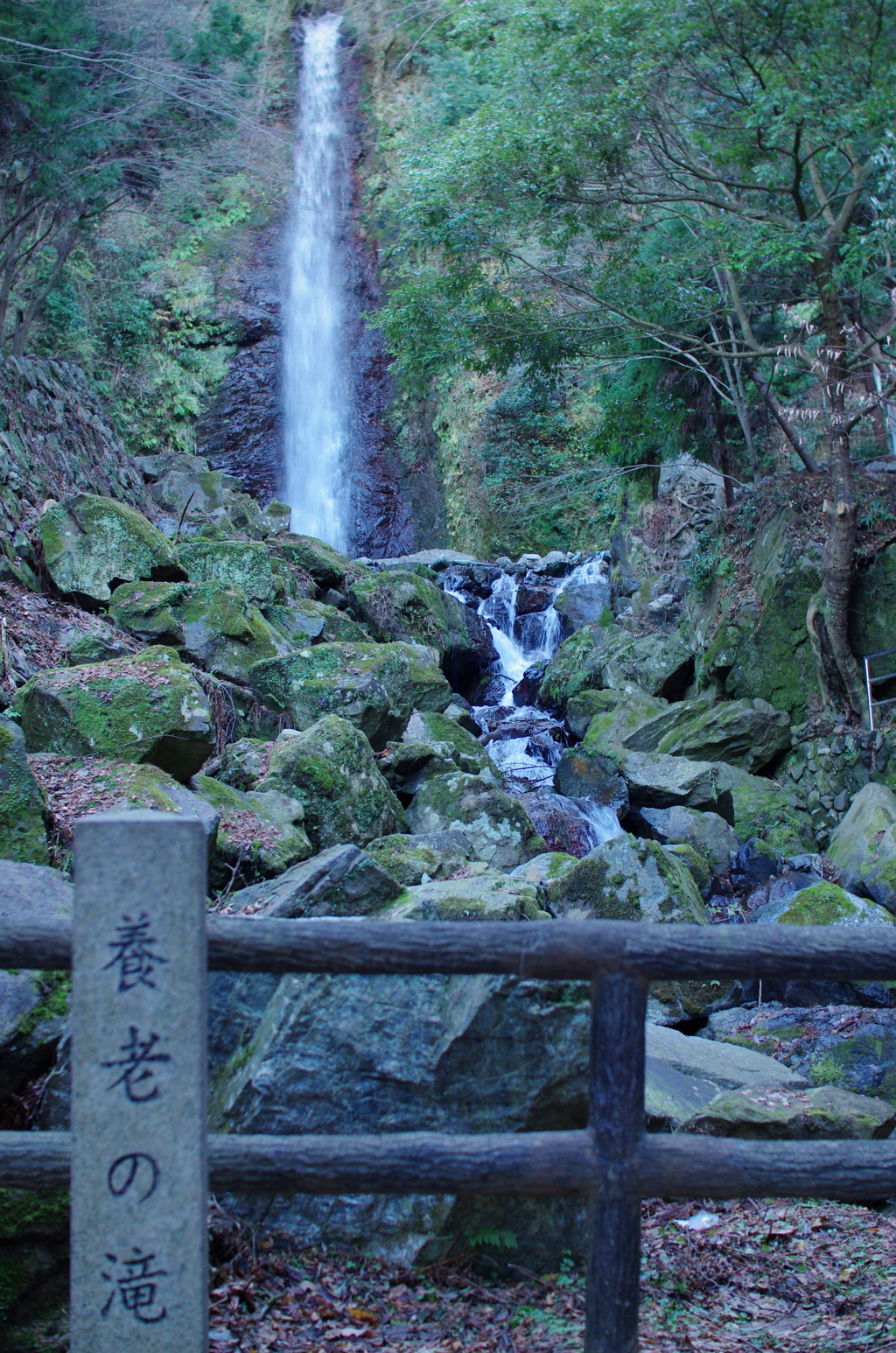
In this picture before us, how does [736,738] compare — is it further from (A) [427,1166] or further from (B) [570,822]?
(A) [427,1166]

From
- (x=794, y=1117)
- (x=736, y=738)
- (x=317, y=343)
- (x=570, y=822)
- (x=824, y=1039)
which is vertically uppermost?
(x=317, y=343)

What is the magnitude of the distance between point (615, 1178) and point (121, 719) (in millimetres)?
4254

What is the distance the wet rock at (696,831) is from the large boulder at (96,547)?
223 inches

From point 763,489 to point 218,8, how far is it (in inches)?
422

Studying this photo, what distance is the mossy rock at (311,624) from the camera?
10.2 meters

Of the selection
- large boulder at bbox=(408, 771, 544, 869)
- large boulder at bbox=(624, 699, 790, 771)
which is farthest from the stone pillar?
large boulder at bbox=(624, 699, 790, 771)

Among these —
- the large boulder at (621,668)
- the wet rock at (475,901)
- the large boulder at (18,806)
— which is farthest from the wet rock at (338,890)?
the large boulder at (621,668)

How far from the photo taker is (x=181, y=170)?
14.2 m

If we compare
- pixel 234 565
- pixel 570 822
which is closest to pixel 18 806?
pixel 570 822

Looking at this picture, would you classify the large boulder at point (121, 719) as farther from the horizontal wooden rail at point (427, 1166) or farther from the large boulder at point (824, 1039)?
the horizontal wooden rail at point (427, 1166)

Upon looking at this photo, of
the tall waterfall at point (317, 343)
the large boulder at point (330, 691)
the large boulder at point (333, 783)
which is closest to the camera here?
the large boulder at point (333, 783)

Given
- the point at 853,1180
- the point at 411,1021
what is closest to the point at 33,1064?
the point at 411,1021

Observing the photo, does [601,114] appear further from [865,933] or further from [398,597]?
[865,933]

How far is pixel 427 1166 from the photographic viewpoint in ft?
6.25
